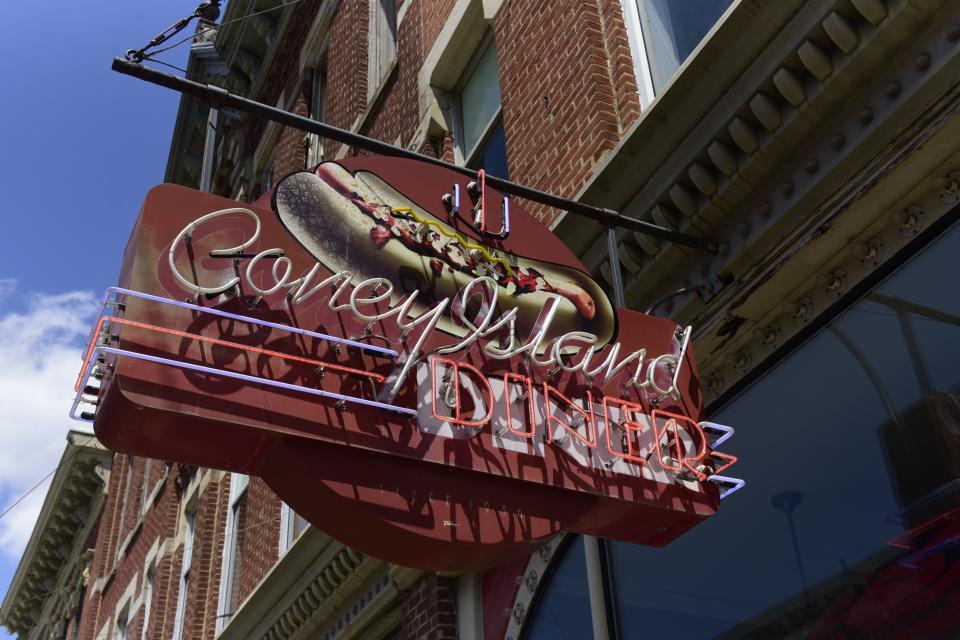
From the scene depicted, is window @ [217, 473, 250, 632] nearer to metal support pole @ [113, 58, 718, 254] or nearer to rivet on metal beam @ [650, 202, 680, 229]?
metal support pole @ [113, 58, 718, 254]

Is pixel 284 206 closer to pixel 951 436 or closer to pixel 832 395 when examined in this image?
pixel 832 395

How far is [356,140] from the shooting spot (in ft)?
19.4

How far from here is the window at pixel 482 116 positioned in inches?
411

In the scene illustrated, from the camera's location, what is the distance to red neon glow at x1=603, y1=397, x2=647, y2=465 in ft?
15.5

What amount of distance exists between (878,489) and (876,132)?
1893mm

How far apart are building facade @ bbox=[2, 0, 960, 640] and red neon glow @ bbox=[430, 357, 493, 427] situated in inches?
73.6

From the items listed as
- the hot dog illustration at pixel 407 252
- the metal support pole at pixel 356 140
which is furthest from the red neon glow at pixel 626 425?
the metal support pole at pixel 356 140

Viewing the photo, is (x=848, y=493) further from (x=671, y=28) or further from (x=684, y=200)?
(x=671, y=28)

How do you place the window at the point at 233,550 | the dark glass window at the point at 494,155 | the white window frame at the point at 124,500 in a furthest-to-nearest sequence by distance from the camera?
the white window frame at the point at 124,500, the window at the point at 233,550, the dark glass window at the point at 494,155

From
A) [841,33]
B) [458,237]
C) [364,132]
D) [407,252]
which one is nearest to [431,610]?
[458,237]

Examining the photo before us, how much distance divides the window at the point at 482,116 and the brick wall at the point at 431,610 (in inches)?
159

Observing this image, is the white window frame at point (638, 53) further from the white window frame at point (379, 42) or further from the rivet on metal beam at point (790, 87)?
the white window frame at point (379, 42)

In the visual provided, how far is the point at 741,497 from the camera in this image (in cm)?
570

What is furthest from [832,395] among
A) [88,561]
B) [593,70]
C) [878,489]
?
[88,561]
